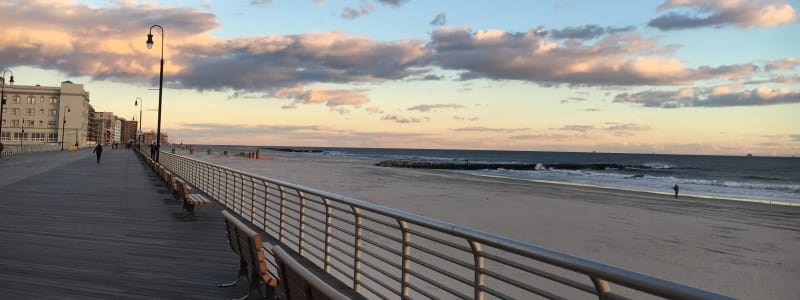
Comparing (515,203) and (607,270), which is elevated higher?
(607,270)

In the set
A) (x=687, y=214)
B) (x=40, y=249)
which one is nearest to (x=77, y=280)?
(x=40, y=249)

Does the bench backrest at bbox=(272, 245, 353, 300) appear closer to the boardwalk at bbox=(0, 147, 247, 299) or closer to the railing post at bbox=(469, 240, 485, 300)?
the railing post at bbox=(469, 240, 485, 300)

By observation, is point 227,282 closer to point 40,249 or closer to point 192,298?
point 192,298

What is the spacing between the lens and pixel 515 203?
1043 inches

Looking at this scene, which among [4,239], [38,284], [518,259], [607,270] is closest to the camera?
[607,270]

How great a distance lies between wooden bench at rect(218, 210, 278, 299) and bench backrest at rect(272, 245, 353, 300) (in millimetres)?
1100

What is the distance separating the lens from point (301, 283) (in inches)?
125

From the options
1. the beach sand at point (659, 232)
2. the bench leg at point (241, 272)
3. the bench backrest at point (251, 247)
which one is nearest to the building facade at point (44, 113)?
the beach sand at point (659, 232)

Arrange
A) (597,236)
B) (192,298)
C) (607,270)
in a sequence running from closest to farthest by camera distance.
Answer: (607,270) < (192,298) < (597,236)

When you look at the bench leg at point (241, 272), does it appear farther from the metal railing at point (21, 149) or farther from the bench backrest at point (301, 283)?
the metal railing at point (21, 149)

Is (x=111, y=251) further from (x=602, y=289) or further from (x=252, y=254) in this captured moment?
(x=602, y=289)

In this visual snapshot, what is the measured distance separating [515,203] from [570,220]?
20.2 feet

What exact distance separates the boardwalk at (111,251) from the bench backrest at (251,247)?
0.62 meters

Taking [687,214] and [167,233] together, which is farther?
[687,214]
